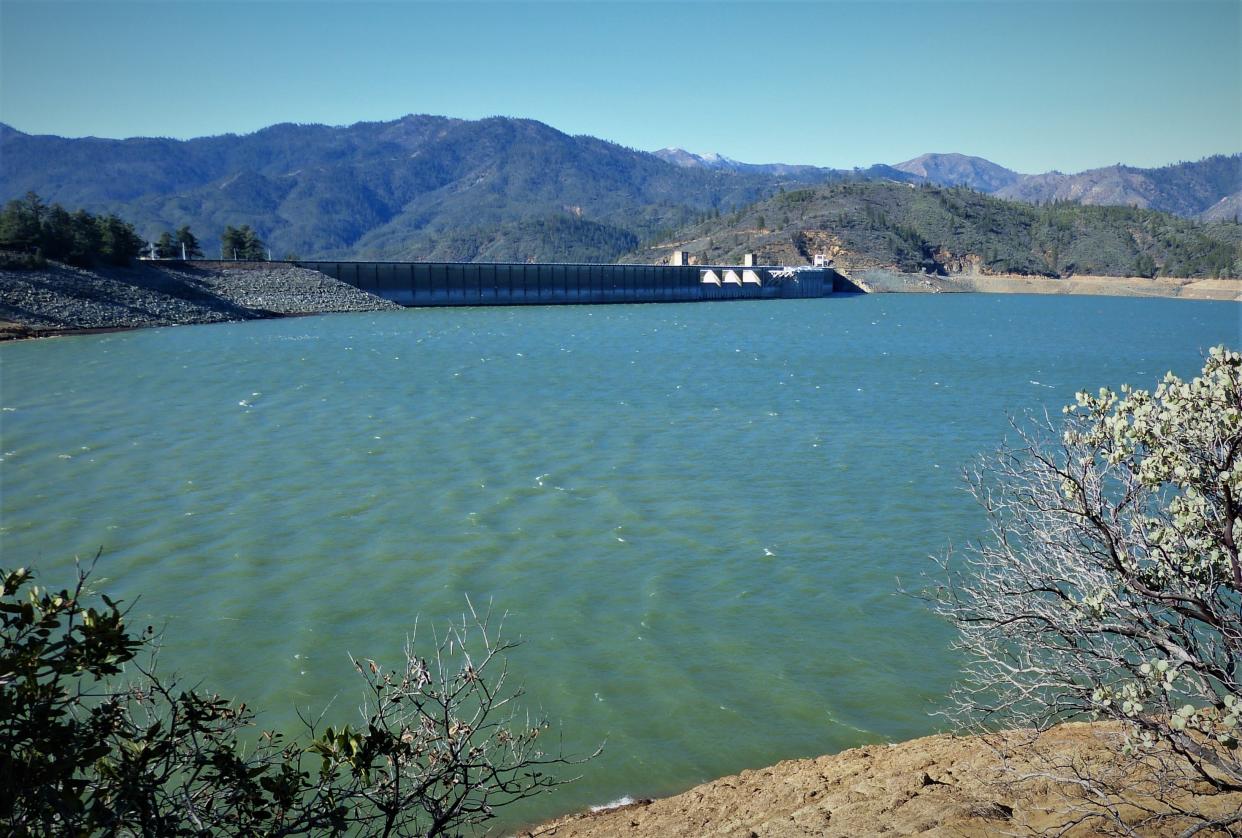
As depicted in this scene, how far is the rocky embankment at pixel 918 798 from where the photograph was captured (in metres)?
5.48

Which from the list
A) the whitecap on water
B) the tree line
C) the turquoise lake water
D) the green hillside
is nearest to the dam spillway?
the tree line

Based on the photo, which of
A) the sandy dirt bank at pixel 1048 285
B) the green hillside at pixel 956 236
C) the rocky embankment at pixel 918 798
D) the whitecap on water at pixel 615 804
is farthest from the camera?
the green hillside at pixel 956 236

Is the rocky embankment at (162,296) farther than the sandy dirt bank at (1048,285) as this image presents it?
No

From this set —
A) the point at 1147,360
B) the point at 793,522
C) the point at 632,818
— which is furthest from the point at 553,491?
the point at 1147,360

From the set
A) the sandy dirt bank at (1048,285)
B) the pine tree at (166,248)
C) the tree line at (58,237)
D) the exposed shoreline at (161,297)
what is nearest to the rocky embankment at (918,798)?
the exposed shoreline at (161,297)

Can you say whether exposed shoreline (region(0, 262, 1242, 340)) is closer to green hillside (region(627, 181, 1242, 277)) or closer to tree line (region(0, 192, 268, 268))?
tree line (region(0, 192, 268, 268))

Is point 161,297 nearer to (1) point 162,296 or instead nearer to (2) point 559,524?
(1) point 162,296

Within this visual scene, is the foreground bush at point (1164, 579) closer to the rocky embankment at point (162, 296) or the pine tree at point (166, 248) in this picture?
the rocky embankment at point (162, 296)

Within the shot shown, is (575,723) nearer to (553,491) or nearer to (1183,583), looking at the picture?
(1183,583)

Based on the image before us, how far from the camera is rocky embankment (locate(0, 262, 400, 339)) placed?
44.6 meters

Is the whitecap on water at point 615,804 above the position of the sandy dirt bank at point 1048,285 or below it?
below

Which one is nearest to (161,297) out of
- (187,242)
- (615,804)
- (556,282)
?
(187,242)

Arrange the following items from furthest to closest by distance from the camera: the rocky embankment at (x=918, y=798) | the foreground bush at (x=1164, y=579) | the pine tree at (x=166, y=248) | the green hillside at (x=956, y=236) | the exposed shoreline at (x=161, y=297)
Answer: the green hillside at (x=956, y=236) < the pine tree at (x=166, y=248) < the exposed shoreline at (x=161, y=297) < the rocky embankment at (x=918, y=798) < the foreground bush at (x=1164, y=579)

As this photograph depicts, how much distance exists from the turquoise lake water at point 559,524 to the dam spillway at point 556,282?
36.3 meters
